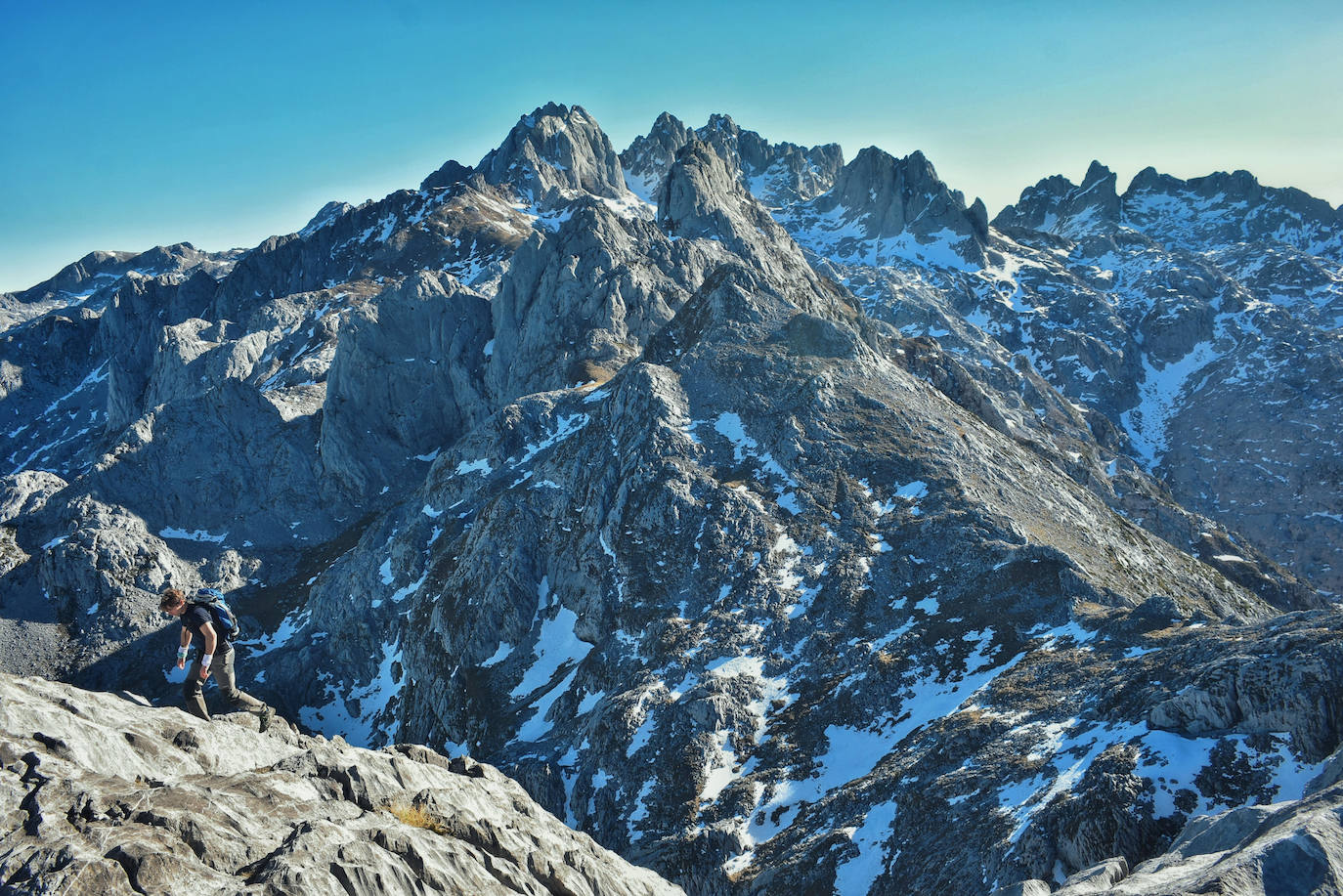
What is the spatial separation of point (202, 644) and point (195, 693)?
7.13ft

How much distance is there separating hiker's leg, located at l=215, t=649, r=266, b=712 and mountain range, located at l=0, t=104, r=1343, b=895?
22.2m

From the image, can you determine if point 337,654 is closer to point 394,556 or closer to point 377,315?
point 394,556

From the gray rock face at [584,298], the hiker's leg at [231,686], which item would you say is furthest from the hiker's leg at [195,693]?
the gray rock face at [584,298]

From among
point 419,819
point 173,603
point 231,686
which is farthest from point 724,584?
point 173,603

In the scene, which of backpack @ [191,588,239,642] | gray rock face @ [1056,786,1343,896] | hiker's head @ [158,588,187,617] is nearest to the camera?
gray rock face @ [1056,786,1343,896]

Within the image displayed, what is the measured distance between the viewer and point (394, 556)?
89062 millimetres

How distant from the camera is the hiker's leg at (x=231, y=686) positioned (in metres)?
22.4

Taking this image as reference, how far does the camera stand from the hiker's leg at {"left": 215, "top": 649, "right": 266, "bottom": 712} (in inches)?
880

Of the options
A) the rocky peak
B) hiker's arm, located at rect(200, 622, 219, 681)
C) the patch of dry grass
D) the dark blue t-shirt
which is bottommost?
the patch of dry grass

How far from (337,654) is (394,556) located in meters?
12.2

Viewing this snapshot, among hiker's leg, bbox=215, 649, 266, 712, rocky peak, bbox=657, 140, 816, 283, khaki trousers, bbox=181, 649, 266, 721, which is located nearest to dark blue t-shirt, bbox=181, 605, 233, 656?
khaki trousers, bbox=181, 649, 266, 721

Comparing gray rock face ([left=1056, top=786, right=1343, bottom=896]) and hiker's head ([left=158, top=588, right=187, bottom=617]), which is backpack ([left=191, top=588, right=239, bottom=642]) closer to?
hiker's head ([left=158, top=588, right=187, bottom=617])

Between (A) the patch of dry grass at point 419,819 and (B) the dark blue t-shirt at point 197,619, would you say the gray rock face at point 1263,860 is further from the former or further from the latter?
(B) the dark blue t-shirt at point 197,619

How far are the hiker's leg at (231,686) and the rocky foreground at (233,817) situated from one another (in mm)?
753
